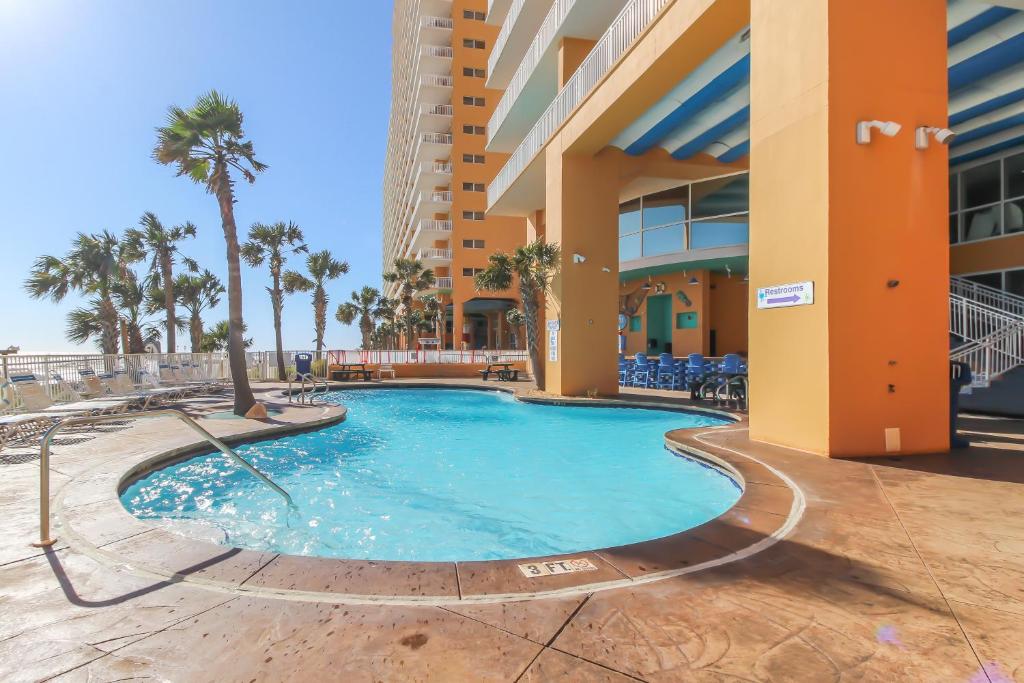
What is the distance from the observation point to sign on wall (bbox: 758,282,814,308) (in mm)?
6023

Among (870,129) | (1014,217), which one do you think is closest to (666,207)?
(1014,217)

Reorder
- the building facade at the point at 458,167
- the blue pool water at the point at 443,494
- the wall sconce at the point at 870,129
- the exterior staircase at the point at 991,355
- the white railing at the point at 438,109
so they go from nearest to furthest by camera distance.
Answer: the blue pool water at the point at 443,494 < the wall sconce at the point at 870,129 < the exterior staircase at the point at 991,355 < the building facade at the point at 458,167 < the white railing at the point at 438,109

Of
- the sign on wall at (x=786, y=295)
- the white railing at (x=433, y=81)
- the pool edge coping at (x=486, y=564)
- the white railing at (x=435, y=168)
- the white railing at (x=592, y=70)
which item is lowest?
the pool edge coping at (x=486, y=564)

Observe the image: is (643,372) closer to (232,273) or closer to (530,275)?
(530,275)

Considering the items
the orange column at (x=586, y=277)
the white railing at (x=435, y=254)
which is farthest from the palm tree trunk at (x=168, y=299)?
the white railing at (x=435, y=254)

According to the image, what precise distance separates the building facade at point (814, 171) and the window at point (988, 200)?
1.5 inches

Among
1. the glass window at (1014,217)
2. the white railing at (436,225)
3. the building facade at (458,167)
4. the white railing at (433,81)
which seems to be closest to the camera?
the glass window at (1014,217)

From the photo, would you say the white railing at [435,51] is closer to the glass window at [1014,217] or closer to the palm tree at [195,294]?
the palm tree at [195,294]

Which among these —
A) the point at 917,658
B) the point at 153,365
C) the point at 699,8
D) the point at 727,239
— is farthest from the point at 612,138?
the point at 153,365

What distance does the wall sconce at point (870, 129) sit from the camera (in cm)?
569

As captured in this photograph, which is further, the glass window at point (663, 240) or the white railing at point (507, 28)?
the glass window at point (663, 240)

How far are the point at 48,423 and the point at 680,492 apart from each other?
998cm

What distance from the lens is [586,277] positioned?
13.8m

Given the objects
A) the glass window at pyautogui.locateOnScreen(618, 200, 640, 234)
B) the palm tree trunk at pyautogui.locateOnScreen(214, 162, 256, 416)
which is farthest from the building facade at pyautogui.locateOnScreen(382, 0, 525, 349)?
the palm tree trunk at pyautogui.locateOnScreen(214, 162, 256, 416)
